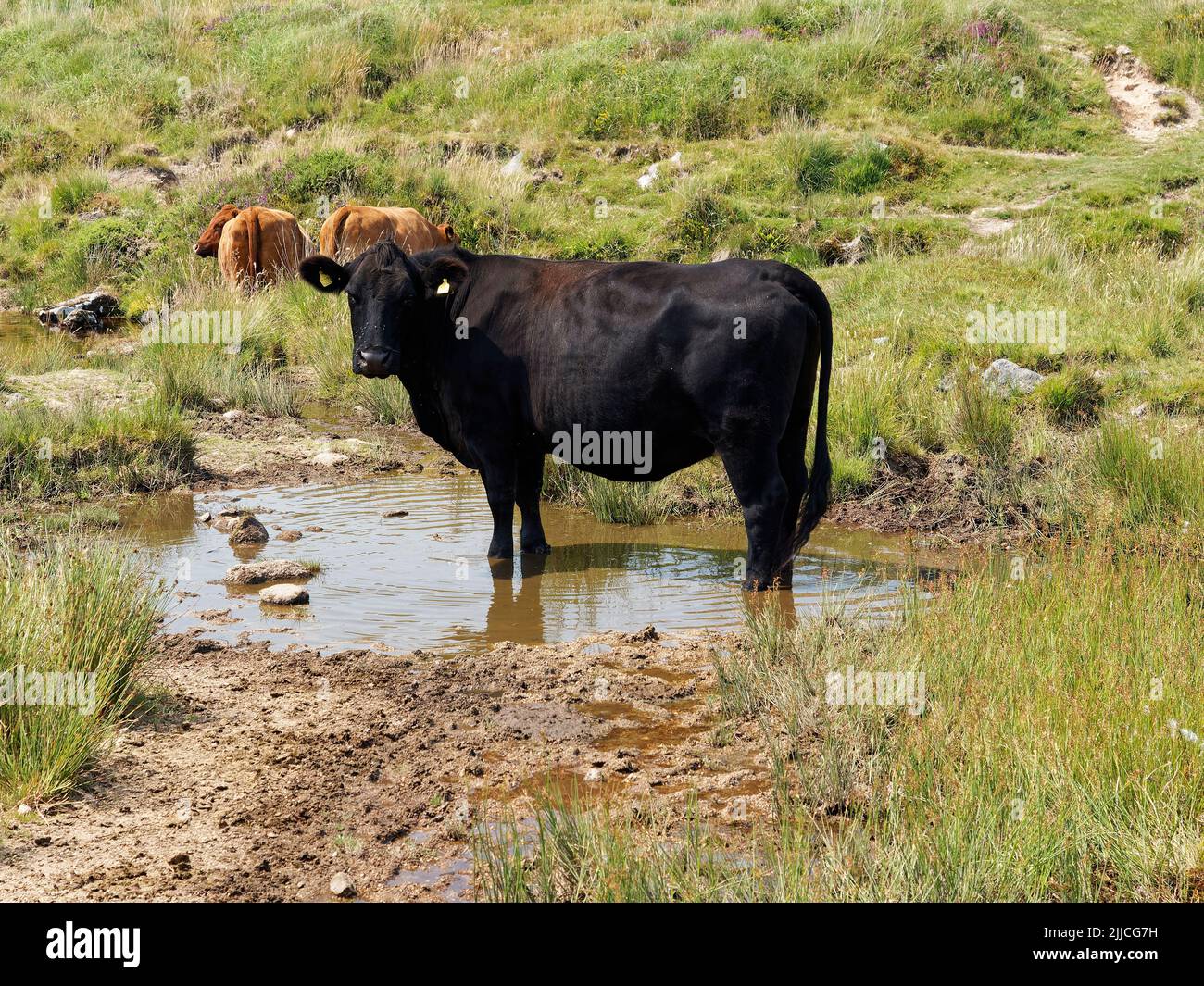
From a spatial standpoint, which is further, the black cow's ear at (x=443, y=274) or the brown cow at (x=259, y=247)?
the brown cow at (x=259, y=247)

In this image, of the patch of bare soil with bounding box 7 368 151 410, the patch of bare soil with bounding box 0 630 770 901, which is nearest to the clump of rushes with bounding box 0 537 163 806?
the patch of bare soil with bounding box 0 630 770 901

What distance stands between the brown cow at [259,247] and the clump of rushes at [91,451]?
6303 mm

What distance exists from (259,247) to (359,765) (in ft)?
42.8

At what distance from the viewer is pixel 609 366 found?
7.97 m

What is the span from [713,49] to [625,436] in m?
16.3

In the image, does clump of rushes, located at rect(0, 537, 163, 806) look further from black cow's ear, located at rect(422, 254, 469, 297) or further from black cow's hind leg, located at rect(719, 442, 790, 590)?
black cow's hind leg, located at rect(719, 442, 790, 590)

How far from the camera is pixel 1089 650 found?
5309 mm

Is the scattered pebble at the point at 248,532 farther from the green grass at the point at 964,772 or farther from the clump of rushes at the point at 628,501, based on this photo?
the green grass at the point at 964,772

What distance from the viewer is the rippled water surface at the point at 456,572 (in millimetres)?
7340

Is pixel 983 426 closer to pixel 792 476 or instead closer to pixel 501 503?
pixel 792 476

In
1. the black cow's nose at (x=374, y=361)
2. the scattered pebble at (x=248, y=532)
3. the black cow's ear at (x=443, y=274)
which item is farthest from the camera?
the scattered pebble at (x=248, y=532)

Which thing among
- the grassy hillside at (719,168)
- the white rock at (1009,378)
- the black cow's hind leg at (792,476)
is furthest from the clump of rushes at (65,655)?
the white rock at (1009,378)

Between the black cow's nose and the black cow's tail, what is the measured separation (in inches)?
105

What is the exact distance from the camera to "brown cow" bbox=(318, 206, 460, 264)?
54.4 ft
